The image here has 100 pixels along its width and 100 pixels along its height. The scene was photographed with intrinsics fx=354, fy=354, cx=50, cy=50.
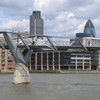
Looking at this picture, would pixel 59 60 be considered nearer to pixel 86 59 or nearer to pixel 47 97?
pixel 86 59

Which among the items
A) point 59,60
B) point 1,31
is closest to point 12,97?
point 1,31

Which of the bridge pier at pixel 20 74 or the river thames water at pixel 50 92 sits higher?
the bridge pier at pixel 20 74

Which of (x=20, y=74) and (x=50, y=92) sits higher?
(x=20, y=74)

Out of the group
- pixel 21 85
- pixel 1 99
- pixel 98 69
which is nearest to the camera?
pixel 1 99

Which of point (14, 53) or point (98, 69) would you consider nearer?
point (14, 53)

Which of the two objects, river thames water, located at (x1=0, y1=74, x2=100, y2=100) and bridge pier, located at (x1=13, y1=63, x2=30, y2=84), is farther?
bridge pier, located at (x1=13, y1=63, x2=30, y2=84)

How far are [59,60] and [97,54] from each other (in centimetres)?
1798

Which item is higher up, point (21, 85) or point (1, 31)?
point (1, 31)

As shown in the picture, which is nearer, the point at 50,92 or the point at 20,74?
the point at 50,92

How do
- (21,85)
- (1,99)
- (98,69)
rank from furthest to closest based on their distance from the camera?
(98,69) → (21,85) → (1,99)

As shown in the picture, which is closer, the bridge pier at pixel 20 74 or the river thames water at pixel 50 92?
the river thames water at pixel 50 92

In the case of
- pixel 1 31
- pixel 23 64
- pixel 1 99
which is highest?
pixel 1 31

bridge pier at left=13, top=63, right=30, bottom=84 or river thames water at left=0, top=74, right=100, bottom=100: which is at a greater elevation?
bridge pier at left=13, top=63, right=30, bottom=84

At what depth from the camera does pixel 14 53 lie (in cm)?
5509
